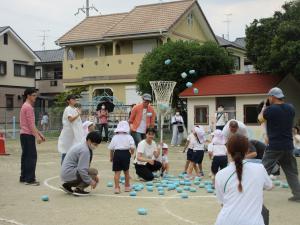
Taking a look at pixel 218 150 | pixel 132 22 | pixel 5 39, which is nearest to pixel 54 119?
pixel 132 22

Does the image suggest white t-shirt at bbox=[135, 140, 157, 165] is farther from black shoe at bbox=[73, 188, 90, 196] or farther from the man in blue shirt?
the man in blue shirt

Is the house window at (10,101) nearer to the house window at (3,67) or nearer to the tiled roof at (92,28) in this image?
the house window at (3,67)

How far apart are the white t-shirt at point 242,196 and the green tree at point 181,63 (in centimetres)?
2360

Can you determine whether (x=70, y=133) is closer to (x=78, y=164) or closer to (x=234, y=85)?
(x=78, y=164)

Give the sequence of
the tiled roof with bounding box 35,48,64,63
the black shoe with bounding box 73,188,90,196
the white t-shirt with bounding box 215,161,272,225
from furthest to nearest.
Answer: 1. the tiled roof with bounding box 35,48,64,63
2. the black shoe with bounding box 73,188,90,196
3. the white t-shirt with bounding box 215,161,272,225

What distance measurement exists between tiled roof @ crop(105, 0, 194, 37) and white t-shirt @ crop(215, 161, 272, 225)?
3033 cm

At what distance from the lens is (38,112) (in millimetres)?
36844

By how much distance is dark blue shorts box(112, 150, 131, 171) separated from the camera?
31.8 feet

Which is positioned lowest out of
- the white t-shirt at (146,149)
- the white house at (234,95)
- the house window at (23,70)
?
the white t-shirt at (146,149)

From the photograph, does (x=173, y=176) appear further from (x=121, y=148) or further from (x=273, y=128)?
(x=273, y=128)

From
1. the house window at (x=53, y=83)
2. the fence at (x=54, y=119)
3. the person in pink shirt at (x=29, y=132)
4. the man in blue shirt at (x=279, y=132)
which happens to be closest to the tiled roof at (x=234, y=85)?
the fence at (x=54, y=119)

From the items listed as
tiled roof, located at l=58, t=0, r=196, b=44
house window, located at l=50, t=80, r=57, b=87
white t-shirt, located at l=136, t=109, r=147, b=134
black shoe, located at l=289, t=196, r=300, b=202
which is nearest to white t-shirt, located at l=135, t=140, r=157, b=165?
white t-shirt, located at l=136, t=109, r=147, b=134

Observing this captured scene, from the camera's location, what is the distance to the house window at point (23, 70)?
152ft

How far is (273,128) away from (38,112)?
30.0 meters
